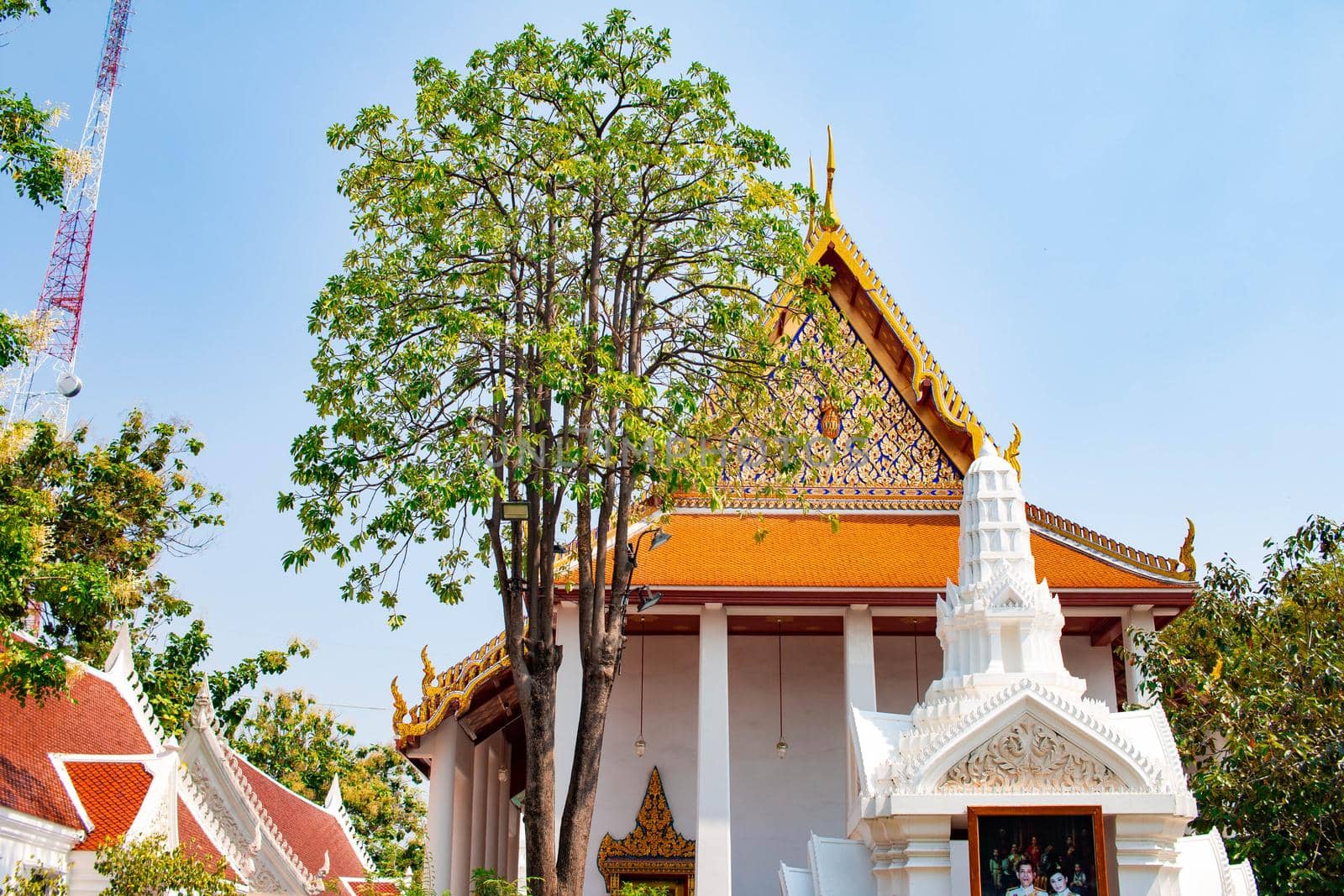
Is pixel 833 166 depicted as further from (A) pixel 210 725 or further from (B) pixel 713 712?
(A) pixel 210 725

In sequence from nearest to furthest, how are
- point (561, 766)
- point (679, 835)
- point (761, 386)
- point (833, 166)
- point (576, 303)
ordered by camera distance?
point (576, 303) → point (761, 386) → point (561, 766) → point (679, 835) → point (833, 166)

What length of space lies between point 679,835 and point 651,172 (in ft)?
26.1

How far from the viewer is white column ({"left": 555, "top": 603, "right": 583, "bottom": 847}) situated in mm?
12984

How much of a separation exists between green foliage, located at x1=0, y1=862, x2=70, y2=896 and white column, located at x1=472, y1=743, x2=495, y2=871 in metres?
6.27

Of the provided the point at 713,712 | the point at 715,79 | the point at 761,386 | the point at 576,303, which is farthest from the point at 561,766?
the point at 715,79

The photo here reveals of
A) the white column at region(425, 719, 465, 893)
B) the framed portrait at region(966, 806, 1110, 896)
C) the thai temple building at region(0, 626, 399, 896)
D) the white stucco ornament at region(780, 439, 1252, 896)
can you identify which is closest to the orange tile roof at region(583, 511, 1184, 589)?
the white column at region(425, 719, 465, 893)

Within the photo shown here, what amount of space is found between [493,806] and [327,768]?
13432 mm

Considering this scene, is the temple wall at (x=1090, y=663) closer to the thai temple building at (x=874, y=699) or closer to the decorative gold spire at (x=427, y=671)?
the thai temple building at (x=874, y=699)

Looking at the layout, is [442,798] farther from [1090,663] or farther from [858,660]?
[1090,663]

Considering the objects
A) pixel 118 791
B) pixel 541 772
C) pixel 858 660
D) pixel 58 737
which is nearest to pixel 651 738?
pixel 858 660

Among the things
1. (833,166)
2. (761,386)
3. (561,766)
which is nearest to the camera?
(761,386)

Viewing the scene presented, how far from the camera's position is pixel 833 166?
1617 centimetres

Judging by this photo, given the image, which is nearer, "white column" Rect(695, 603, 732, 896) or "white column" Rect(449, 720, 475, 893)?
"white column" Rect(695, 603, 732, 896)

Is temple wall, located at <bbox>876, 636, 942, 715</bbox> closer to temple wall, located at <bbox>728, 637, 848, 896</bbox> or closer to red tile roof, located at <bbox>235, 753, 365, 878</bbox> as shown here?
temple wall, located at <bbox>728, 637, 848, 896</bbox>
